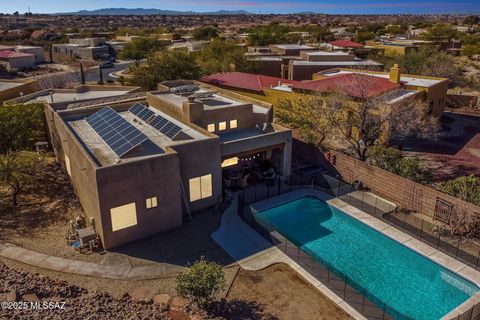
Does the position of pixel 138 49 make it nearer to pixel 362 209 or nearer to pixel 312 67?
pixel 312 67

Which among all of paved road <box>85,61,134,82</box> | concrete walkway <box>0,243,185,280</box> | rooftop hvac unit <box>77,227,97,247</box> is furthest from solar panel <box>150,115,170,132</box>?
paved road <box>85,61,134,82</box>

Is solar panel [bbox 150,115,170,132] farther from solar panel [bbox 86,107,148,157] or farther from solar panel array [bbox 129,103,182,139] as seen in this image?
solar panel [bbox 86,107,148,157]

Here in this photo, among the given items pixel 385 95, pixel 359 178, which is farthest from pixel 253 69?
pixel 359 178

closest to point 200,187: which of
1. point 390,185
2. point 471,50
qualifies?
point 390,185

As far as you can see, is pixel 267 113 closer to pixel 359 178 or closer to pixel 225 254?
pixel 359 178

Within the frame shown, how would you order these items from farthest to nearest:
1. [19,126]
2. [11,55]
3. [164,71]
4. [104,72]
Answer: [104,72]
[11,55]
[164,71]
[19,126]
